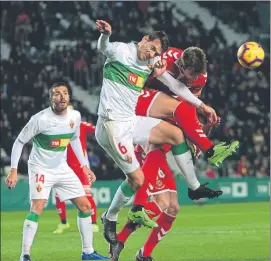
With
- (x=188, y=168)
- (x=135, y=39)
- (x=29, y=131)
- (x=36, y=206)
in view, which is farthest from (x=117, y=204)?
(x=135, y=39)

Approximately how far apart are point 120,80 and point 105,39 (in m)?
0.58

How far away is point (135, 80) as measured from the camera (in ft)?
27.7

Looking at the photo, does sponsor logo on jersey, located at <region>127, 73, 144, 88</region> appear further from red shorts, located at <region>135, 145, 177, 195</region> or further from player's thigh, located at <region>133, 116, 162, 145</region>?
red shorts, located at <region>135, 145, 177, 195</region>

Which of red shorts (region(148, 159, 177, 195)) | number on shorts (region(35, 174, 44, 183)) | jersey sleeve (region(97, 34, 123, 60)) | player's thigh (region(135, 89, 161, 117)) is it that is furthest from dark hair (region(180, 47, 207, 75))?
number on shorts (region(35, 174, 44, 183))

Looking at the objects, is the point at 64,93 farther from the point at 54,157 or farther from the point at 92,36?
the point at 92,36

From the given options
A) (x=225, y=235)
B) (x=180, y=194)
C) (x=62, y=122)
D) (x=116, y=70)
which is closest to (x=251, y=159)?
(x=180, y=194)

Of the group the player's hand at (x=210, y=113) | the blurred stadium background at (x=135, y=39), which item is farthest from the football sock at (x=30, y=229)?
the blurred stadium background at (x=135, y=39)

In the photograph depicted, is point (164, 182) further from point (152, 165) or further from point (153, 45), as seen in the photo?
point (153, 45)

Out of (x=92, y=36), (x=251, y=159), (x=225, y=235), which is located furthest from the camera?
(x=92, y=36)

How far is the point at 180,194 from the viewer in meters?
21.5

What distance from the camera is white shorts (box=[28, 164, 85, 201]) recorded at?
32.0 feet

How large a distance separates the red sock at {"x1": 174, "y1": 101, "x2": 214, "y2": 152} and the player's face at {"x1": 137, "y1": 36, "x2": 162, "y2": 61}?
672 millimetres

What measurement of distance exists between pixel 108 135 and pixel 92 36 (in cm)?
1716

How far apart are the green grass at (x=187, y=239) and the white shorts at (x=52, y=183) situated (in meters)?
0.98
